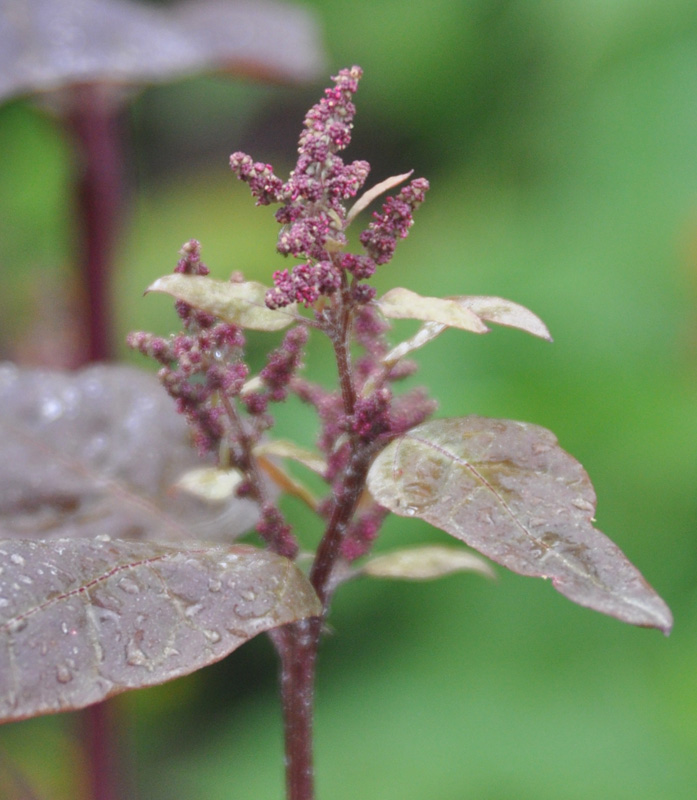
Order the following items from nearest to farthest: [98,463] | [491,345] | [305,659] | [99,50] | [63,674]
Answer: [63,674] → [305,659] → [98,463] → [99,50] → [491,345]

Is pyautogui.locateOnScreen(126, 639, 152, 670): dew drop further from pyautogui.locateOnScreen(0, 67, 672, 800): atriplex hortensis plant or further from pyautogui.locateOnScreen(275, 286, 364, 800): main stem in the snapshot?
pyautogui.locateOnScreen(275, 286, 364, 800): main stem

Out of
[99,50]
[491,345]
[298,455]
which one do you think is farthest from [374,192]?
[491,345]

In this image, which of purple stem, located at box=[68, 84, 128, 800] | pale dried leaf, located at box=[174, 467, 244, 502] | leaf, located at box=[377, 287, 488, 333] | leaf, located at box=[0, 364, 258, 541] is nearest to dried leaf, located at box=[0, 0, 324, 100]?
purple stem, located at box=[68, 84, 128, 800]

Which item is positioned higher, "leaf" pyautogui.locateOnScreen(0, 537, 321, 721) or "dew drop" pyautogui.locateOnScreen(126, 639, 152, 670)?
"leaf" pyautogui.locateOnScreen(0, 537, 321, 721)

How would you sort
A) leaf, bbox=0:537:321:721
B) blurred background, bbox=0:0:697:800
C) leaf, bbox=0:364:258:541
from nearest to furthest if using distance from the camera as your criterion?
leaf, bbox=0:537:321:721 < leaf, bbox=0:364:258:541 < blurred background, bbox=0:0:697:800

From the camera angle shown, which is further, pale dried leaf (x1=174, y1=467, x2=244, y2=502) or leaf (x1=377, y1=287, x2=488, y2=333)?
pale dried leaf (x1=174, y1=467, x2=244, y2=502)

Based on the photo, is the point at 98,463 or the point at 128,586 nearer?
A: the point at 128,586

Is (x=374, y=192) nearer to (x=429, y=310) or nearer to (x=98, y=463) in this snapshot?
(x=429, y=310)
